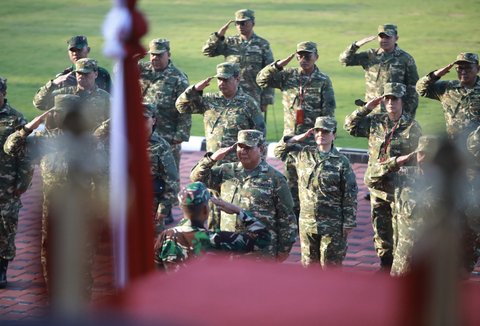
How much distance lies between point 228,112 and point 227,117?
0.19ft

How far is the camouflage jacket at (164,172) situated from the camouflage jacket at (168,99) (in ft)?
8.95

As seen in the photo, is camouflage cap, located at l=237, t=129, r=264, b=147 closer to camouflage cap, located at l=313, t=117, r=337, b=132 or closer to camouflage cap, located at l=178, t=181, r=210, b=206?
camouflage cap, located at l=313, t=117, r=337, b=132

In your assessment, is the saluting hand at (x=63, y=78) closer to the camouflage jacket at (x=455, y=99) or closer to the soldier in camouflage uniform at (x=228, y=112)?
the soldier in camouflage uniform at (x=228, y=112)

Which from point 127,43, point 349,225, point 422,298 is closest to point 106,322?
point 422,298

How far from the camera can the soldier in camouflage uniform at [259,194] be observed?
858 cm

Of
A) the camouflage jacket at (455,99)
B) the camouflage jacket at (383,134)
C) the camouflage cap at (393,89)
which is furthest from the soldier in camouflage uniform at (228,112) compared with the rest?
the camouflage jacket at (455,99)

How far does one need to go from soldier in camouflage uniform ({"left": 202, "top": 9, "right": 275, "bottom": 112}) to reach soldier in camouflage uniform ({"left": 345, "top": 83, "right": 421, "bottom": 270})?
4.12 metres

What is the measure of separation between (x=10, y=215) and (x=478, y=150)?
440 centimetres

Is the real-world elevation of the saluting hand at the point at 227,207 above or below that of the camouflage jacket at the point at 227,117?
below

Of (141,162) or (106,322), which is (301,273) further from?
(106,322)

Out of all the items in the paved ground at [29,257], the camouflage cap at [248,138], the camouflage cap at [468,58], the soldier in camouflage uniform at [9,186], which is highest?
the camouflage cap at [468,58]

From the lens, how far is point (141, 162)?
8.80 ft

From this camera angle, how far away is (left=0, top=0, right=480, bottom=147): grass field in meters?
18.9

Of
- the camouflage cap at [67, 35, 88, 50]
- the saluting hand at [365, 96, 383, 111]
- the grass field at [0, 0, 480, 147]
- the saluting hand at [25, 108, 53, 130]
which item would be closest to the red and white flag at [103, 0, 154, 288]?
the saluting hand at [25, 108, 53, 130]
